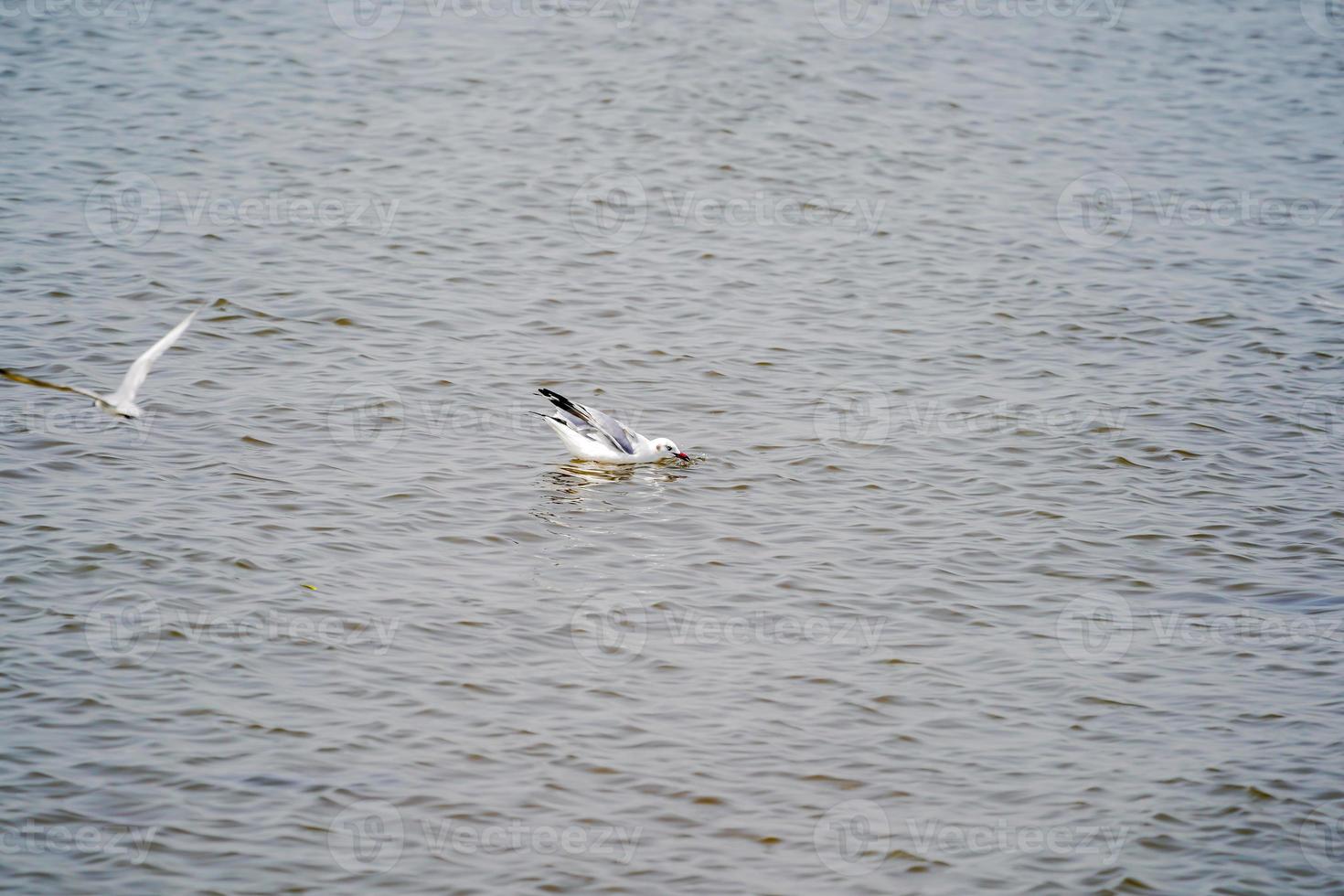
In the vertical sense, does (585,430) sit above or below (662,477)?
above

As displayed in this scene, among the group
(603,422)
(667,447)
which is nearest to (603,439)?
(603,422)

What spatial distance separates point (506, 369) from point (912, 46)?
1537cm

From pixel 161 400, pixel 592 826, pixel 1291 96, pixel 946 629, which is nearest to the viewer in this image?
pixel 592 826

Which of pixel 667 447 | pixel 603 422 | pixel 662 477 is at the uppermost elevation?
pixel 603 422

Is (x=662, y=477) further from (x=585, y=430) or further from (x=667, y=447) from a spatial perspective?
(x=585, y=430)

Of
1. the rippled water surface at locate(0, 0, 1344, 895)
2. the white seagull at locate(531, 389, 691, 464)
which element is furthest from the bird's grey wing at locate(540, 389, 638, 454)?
the rippled water surface at locate(0, 0, 1344, 895)

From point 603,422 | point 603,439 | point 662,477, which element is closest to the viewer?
point 603,422

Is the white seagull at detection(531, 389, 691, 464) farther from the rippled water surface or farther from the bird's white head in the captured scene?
the rippled water surface

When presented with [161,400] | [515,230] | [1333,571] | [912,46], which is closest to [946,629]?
[1333,571]

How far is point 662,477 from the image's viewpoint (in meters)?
13.6

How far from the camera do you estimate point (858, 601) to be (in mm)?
11414

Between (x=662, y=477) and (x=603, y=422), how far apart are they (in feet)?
2.60

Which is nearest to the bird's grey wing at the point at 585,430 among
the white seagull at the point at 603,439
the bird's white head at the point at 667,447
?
the white seagull at the point at 603,439

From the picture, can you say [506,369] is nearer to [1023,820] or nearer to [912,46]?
[1023,820]
